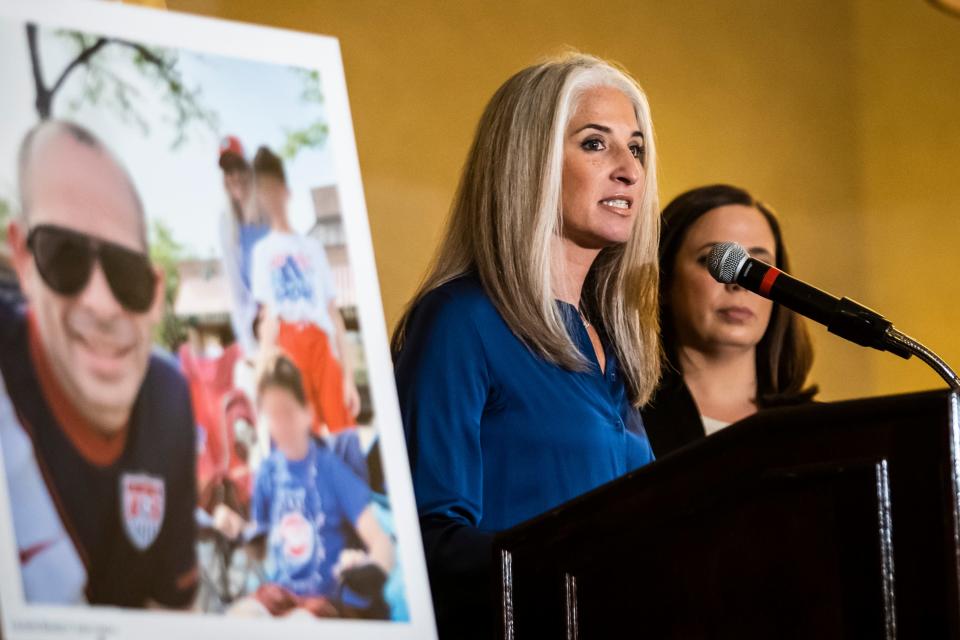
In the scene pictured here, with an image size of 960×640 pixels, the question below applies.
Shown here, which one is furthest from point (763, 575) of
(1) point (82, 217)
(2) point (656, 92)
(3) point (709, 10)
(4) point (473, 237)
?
(3) point (709, 10)

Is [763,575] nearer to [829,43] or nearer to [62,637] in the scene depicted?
[62,637]

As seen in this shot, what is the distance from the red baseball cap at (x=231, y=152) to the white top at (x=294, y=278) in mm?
51

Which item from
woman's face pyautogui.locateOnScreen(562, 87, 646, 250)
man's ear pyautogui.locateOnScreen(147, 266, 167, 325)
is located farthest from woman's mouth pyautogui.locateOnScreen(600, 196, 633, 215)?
man's ear pyautogui.locateOnScreen(147, 266, 167, 325)

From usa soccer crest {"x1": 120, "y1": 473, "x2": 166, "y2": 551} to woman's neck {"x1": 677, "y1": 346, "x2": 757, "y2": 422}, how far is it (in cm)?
156

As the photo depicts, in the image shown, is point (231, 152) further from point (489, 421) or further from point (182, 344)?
point (489, 421)

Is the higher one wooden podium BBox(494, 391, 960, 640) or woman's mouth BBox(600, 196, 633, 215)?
woman's mouth BBox(600, 196, 633, 215)

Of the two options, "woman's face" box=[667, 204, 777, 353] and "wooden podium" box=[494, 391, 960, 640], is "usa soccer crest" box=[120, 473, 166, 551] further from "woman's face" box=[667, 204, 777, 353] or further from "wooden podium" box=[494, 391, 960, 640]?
"woman's face" box=[667, 204, 777, 353]

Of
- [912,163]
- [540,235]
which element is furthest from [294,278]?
[912,163]

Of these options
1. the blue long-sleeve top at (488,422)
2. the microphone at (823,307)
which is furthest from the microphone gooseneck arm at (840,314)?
the blue long-sleeve top at (488,422)

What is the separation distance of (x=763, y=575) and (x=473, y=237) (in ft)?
2.46

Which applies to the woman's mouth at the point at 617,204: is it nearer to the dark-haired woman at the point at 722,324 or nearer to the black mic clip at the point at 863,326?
the black mic clip at the point at 863,326

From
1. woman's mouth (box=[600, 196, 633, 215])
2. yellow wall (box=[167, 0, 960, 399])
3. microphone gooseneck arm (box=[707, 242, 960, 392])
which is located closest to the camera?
microphone gooseneck arm (box=[707, 242, 960, 392])

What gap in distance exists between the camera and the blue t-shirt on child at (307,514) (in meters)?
0.90

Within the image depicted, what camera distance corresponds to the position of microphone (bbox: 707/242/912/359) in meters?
1.29
